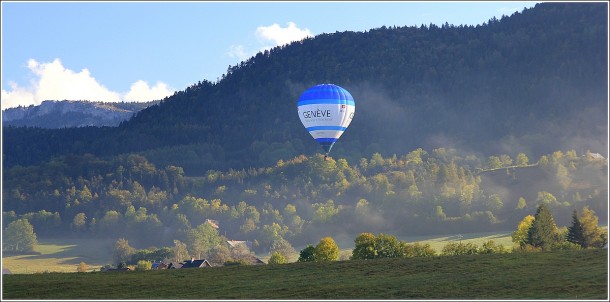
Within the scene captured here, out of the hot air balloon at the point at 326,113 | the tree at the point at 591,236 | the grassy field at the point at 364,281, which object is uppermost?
the hot air balloon at the point at 326,113

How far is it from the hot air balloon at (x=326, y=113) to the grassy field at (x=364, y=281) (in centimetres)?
3736

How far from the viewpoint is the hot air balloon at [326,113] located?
126 m

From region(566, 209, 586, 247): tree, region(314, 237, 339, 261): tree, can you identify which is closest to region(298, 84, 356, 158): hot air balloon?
region(314, 237, 339, 261): tree

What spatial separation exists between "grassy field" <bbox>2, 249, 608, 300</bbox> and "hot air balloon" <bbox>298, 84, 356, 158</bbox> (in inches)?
1471

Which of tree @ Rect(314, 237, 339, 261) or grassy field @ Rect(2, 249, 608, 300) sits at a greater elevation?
tree @ Rect(314, 237, 339, 261)

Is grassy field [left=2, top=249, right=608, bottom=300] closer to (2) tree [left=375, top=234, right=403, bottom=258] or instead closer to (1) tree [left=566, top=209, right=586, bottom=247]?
(2) tree [left=375, top=234, right=403, bottom=258]

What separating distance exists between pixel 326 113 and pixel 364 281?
52.1 metres

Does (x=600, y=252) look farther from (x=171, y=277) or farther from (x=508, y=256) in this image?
(x=171, y=277)

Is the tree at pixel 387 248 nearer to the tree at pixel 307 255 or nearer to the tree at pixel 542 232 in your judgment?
the tree at pixel 307 255

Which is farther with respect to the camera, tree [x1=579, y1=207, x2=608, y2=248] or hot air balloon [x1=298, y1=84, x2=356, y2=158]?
hot air balloon [x1=298, y1=84, x2=356, y2=158]

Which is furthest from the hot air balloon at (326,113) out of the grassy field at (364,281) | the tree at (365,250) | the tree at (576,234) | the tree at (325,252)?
the grassy field at (364,281)

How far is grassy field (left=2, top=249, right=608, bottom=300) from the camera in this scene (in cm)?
6838

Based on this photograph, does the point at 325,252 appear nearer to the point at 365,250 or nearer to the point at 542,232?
the point at 365,250

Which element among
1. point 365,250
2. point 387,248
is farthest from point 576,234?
point 365,250
